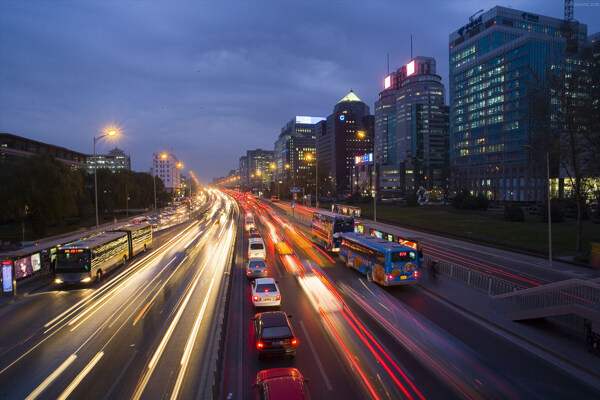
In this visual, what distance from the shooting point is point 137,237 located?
32906mm

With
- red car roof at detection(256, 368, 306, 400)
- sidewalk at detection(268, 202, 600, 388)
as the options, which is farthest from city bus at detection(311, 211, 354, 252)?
red car roof at detection(256, 368, 306, 400)

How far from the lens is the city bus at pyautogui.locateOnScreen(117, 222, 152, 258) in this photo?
31.0 m

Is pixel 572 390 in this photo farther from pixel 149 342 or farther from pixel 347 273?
pixel 347 273

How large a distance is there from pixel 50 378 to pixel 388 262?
16.6m

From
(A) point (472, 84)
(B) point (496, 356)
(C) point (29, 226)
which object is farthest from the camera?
(A) point (472, 84)

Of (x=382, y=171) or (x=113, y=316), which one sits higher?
(x=382, y=171)

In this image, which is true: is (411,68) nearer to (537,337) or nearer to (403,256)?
(403,256)

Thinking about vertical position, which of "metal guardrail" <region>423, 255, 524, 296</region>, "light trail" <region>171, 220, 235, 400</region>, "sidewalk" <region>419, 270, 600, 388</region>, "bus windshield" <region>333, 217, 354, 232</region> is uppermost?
"bus windshield" <region>333, 217, 354, 232</region>

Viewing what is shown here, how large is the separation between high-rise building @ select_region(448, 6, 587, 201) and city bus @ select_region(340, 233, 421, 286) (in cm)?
8181

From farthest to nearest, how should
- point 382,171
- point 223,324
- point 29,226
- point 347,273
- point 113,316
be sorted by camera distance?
point 382,171, point 29,226, point 347,273, point 113,316, point 223,324

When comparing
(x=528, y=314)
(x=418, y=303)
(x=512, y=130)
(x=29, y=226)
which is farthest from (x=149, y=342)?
(x=512, y=130)

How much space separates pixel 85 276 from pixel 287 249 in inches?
719

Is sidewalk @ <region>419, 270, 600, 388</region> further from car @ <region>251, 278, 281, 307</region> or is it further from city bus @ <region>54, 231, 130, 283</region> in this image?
city bus @ <region>54, 231, 130, 283</region>

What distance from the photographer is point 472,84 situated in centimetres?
11419
